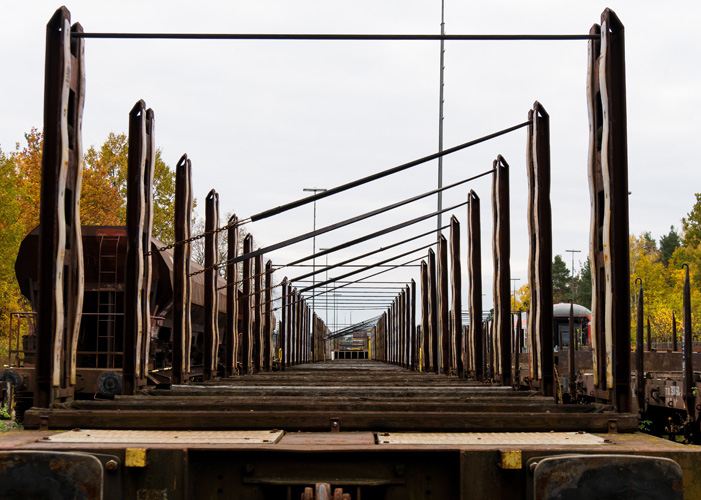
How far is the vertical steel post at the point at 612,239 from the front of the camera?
23.8ft

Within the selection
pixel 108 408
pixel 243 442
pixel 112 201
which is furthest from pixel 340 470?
pixel 112 201

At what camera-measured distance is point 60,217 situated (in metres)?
7.53

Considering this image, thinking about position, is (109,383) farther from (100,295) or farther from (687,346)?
(687,346)

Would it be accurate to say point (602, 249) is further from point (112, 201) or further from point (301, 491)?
point (112, 201)

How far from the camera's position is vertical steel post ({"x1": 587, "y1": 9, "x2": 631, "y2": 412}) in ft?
23.8

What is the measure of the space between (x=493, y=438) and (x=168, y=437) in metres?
2.22

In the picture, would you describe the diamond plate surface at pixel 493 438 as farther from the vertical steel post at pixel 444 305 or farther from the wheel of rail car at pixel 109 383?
the vertical steel post at pixel 444 305

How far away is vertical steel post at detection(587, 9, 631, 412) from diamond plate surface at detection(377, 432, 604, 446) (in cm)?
132

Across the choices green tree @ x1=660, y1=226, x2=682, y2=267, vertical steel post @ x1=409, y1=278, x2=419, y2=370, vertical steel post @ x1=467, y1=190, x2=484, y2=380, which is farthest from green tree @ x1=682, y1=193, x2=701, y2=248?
green tree @ x1=660, y1=226, x2=682, y2=267

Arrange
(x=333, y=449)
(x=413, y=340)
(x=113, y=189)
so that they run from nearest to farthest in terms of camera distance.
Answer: (x=333, y=449) < (x=413, y=340) < (x=113, y=189)

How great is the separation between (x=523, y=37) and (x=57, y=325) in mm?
5162

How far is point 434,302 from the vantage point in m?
22.7

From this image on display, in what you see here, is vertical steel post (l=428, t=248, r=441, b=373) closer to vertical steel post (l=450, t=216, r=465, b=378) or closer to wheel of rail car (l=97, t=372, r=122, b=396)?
vertical steel post (l=450, t=216, r=465, b=378)

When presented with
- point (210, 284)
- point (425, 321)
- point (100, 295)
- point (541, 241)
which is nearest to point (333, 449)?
point (541, 241)
